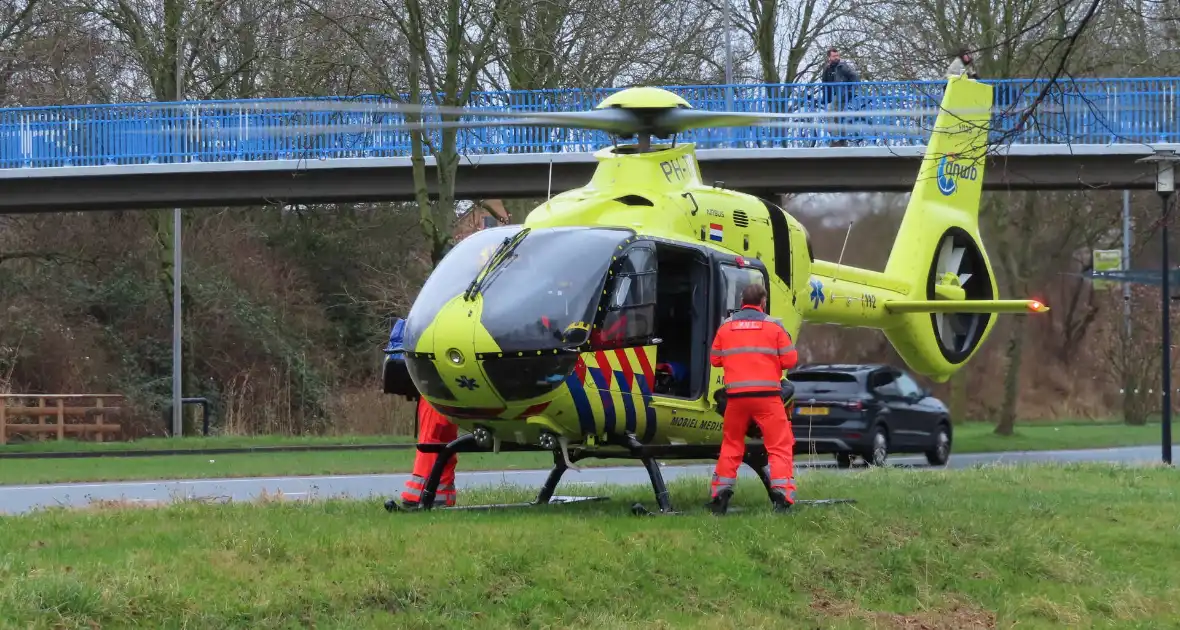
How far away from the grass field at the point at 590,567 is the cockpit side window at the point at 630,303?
4.47ft

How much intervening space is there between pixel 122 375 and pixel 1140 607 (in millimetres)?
32626

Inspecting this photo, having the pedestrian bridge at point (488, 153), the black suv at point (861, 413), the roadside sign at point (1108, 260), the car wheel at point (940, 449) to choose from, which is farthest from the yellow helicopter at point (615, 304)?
the roadside sign at point (1108, 260)

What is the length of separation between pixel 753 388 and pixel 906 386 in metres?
14.1

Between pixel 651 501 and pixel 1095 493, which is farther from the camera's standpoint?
pixel 1095 493

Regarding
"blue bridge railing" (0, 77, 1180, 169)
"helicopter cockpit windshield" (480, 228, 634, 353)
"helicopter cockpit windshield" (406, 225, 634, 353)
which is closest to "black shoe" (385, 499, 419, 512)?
"helicopter cockpit windshield" (406, 225, 634, 353)

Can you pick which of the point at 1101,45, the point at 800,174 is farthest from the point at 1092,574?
the point at 1101,45

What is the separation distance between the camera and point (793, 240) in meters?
14.4

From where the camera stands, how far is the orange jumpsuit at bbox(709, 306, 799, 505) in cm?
1184

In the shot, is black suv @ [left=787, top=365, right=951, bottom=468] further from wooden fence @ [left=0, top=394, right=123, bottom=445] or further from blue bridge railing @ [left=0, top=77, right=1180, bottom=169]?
wooden fence @ [left=0, top=394, right=123, bottom=445]

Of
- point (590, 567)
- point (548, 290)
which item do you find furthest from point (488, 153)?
point (590, 567)

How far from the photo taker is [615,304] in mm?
11711

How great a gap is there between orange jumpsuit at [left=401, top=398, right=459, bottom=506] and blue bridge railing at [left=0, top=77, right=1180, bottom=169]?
1782 cm

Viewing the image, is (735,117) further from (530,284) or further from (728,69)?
(728,69)

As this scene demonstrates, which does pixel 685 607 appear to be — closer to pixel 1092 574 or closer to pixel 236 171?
pixel 1092 574
